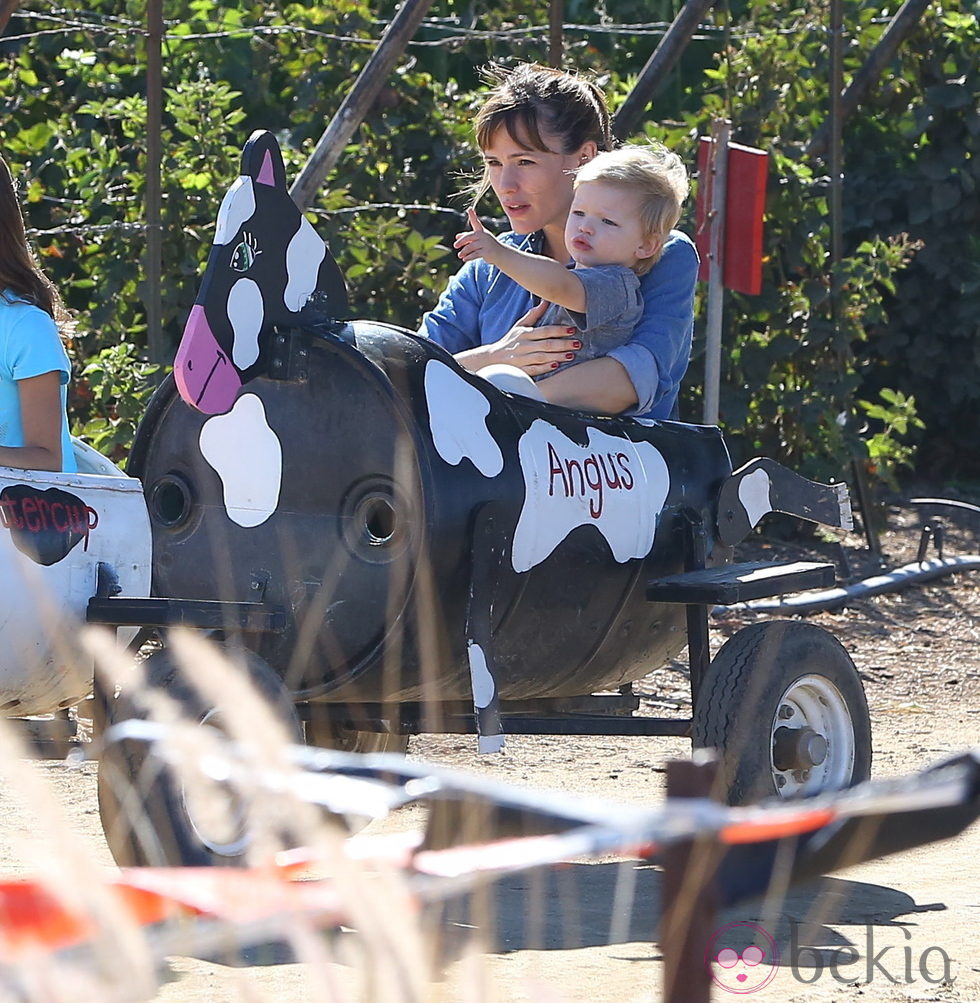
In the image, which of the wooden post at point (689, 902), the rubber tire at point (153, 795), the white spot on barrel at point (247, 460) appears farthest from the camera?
the white spot on barrel at point (247, 460)

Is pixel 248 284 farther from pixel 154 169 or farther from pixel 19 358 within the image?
pixel 154 169

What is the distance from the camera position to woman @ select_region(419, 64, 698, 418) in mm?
3654

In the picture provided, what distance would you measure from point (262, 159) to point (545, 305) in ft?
2.68

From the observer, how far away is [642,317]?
3746 millimetres

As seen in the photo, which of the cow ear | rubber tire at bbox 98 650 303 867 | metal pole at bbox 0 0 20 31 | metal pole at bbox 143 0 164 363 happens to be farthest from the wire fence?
rubber tire at bbox 98 650 303 867

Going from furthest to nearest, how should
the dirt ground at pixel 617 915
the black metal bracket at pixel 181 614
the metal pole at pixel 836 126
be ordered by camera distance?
the metal pole at pixel 836 126
the black metal bracket at pixel 181 614
the dirt ground at pixel 617 915

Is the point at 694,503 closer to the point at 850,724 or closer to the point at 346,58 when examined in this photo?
the point at 850,724

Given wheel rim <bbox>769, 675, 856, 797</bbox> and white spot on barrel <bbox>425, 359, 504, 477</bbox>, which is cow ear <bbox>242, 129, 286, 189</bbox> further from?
wheel rim <bbox>769, 675, 856, 797</bbox>

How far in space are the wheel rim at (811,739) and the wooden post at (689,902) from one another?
2142mm

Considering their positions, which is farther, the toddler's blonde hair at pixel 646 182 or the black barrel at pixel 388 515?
the toddler's blonde hair at pixel 646 182

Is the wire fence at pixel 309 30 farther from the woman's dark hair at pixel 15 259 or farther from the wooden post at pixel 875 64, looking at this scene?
the woman's dark hair at pixel 15 259

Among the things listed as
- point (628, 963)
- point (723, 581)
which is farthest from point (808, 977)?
point (723, 581)

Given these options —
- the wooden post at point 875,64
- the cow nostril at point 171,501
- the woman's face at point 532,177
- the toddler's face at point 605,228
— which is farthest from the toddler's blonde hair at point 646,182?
the wooden post at point 875,64

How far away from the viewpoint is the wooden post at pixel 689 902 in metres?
1.28
